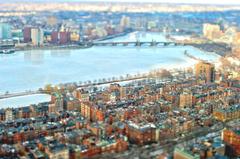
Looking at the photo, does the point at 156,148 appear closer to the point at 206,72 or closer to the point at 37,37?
the point at 206,72

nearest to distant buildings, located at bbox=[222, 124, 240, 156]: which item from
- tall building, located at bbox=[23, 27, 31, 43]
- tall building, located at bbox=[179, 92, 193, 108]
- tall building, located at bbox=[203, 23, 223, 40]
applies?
tall building, located at bbox=[179, 92, 193, 108]

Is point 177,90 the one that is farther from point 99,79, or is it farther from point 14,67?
point 14,67

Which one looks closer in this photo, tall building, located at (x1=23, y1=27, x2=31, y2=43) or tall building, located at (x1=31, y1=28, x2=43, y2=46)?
tall building, located at (x1=31, y1=28, x2=43, y2=46)

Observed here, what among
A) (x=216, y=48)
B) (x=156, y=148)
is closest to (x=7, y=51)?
(x=216, y=48)

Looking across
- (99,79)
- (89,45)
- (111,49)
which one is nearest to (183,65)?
(99,79)

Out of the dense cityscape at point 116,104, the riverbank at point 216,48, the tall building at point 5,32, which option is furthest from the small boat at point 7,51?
the riverbank at point 216,48

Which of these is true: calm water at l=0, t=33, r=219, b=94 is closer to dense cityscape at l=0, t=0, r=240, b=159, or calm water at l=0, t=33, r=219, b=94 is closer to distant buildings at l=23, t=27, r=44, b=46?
dense cityscape at l=0, t=0, r=240, b=159
